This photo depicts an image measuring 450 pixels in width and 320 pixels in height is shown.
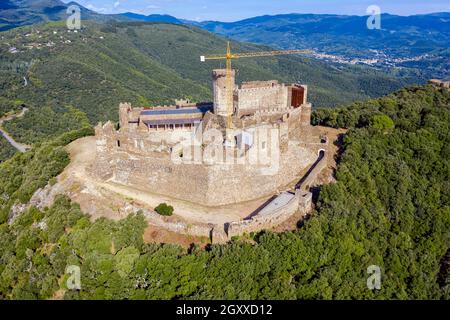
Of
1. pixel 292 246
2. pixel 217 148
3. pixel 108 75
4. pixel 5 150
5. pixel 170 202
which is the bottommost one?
pixel 5 150

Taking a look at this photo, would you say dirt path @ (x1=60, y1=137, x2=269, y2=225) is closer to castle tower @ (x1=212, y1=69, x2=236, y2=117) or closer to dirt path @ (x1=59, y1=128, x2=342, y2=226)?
dirt path @ (x1=59, y1=128, x2=342, y2=226)

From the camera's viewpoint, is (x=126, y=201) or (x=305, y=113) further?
(x=305, y=113)

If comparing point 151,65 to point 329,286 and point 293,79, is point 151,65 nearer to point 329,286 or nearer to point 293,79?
point 293,79

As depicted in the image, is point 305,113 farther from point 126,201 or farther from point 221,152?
point 126,201

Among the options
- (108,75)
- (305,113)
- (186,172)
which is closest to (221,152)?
(186,172)

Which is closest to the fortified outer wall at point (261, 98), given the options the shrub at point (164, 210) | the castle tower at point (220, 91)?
the castle tower at point (220, 91)

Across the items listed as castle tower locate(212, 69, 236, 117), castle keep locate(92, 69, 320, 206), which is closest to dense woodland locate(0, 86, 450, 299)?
castle keep locate(92, 69, 320, 206)

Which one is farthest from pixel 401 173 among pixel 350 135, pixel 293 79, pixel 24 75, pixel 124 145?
pixel 293 79
